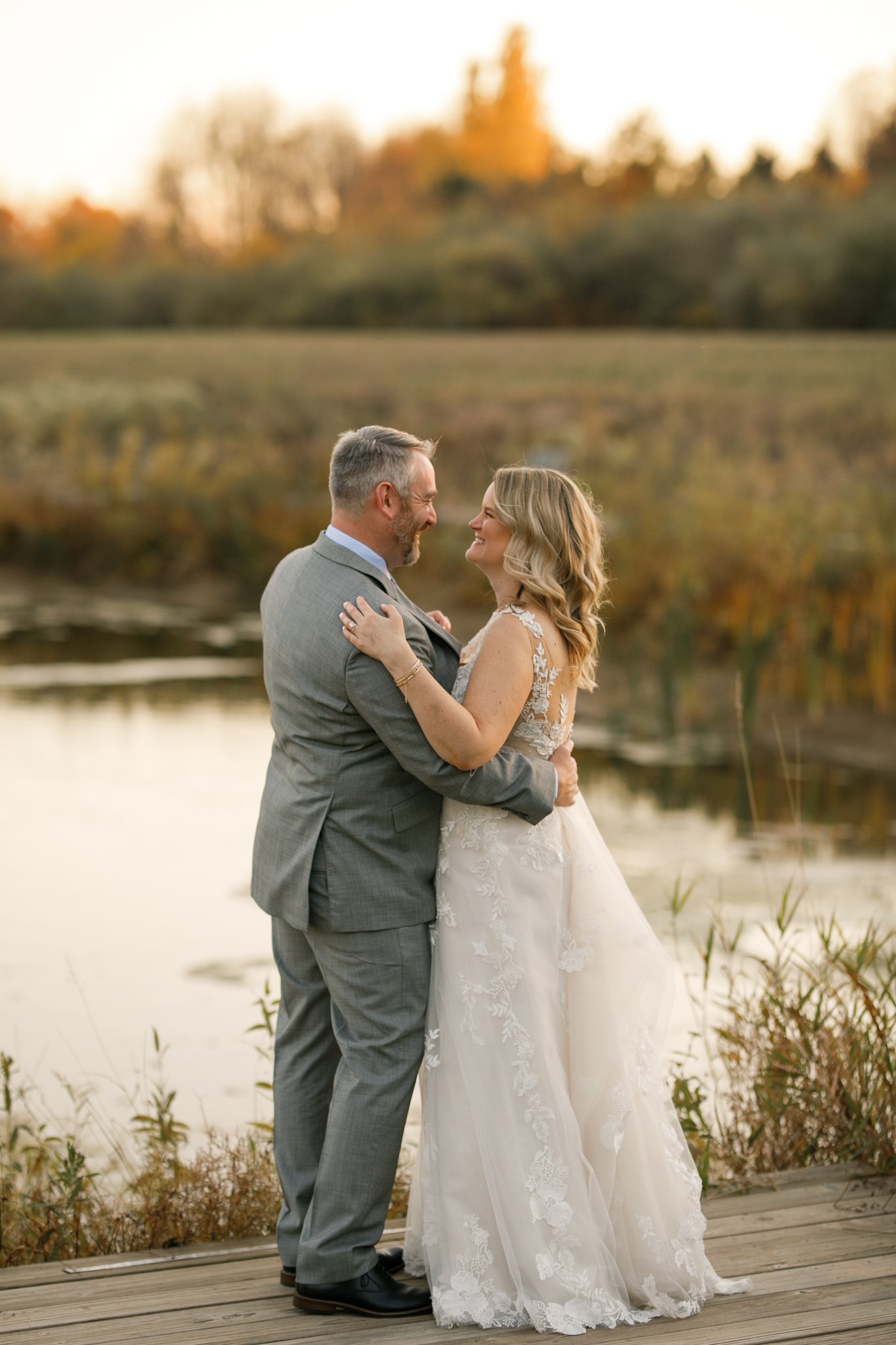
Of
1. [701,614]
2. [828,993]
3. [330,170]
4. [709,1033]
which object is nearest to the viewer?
[828,993]

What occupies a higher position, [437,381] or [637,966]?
[437,381]

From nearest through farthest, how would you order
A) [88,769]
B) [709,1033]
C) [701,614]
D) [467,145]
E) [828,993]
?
[828,993]
[709,1033]
[88,769]
[701,614]
[467,145]

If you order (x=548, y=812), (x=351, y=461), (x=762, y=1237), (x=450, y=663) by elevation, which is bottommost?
(x=762, y=1237)

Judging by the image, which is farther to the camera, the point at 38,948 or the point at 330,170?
the point at 330,170

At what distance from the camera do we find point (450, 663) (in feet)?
9.86

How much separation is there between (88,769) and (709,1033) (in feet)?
18.2

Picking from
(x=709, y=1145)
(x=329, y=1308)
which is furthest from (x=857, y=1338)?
(x=709, y=1145)

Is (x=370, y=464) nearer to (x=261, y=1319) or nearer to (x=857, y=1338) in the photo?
(x=261, y=1319)

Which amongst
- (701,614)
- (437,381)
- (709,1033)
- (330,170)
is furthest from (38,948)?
(330,170)

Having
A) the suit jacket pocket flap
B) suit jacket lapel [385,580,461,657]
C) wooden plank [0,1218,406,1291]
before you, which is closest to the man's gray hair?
suit jacket lapel [385,580,461,657]

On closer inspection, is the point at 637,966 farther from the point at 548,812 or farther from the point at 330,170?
the point at 330,170

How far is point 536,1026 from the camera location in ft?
9.62

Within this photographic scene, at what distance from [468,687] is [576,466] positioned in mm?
14498

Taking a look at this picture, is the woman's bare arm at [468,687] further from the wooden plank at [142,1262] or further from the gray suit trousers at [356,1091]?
the wooden plank at [142,1262]
